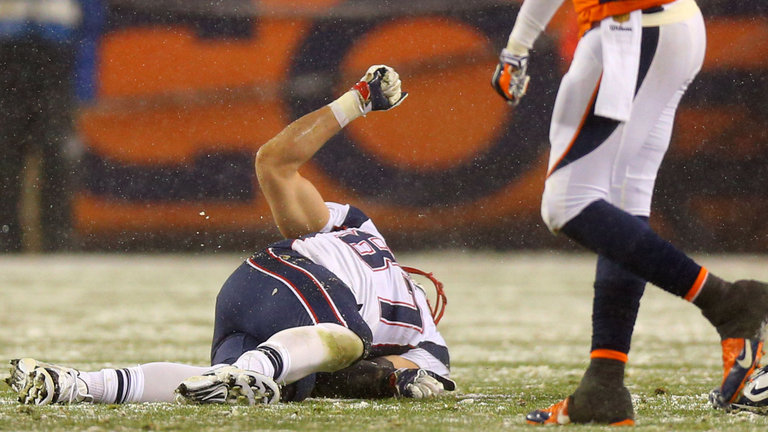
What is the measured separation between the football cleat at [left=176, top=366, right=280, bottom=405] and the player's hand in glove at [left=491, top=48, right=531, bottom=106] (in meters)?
0.76

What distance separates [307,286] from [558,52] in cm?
650

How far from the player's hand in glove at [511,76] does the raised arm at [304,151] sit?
63 centimetres

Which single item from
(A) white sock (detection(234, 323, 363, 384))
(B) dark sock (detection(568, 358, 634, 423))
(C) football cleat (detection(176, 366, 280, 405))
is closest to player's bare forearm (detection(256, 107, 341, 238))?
(A) white sock (detection(234, 323, 363, 384))

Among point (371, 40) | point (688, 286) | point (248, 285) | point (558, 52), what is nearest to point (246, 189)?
point (371, 40)

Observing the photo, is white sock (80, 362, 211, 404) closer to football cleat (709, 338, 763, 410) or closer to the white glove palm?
the white glove palm

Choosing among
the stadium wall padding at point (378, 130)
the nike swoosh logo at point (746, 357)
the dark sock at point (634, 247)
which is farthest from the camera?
the stadium wall padding at point (378, 130)

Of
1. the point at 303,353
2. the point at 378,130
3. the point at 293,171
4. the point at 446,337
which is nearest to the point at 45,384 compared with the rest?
the point at 303,353

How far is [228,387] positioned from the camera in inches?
89.7

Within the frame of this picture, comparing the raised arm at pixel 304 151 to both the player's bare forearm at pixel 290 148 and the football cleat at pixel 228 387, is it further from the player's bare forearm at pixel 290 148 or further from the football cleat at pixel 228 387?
the football cleat at pixel 228 387

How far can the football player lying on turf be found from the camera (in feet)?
7.72

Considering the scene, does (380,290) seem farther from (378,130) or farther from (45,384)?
(378,130)

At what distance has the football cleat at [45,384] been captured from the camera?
2.34 metres

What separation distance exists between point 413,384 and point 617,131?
92 centimetres

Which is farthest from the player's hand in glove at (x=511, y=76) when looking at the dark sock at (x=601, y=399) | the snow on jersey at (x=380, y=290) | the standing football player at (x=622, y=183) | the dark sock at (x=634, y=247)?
the snow on jersey at (x=380, y=290)
